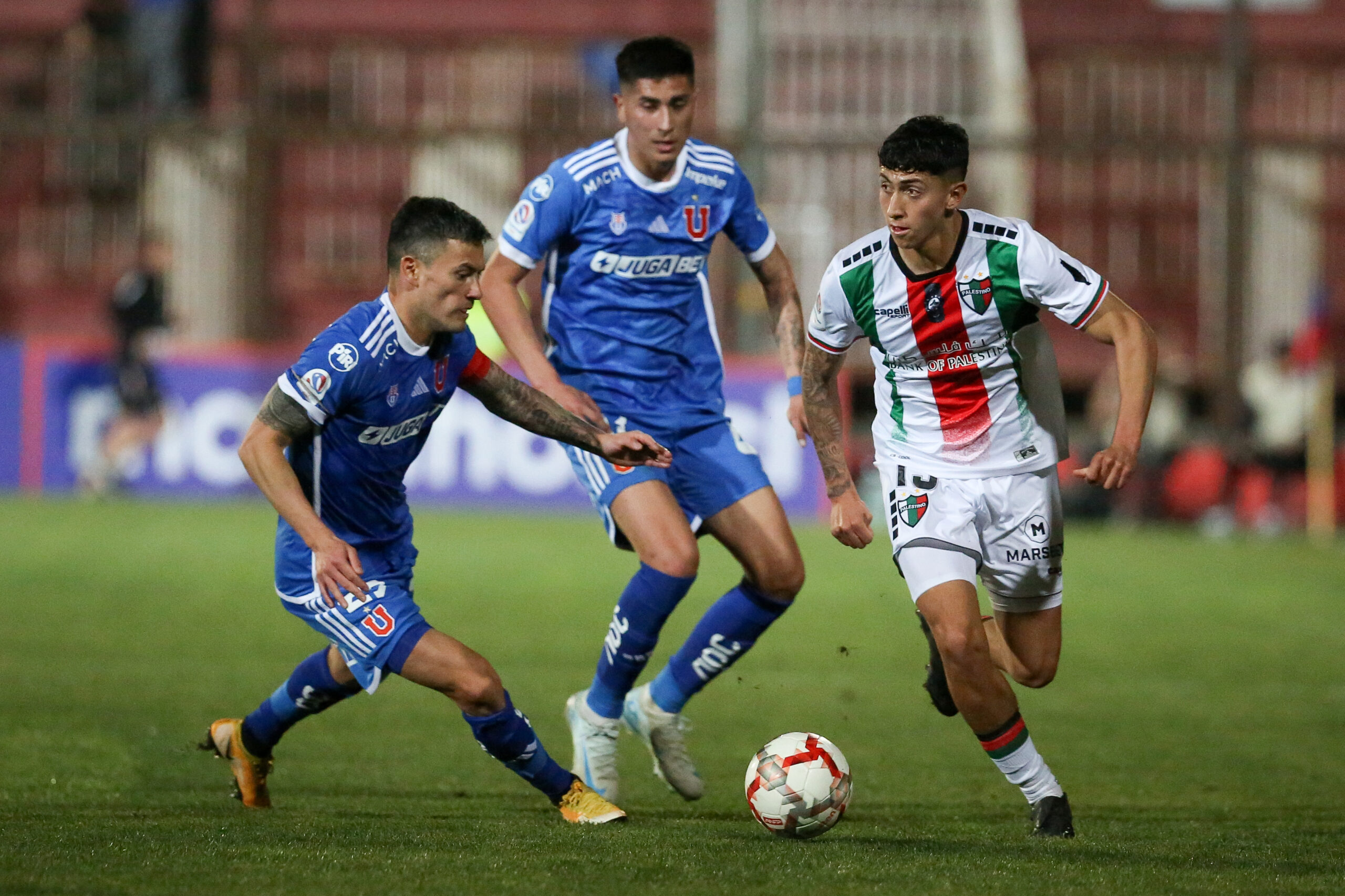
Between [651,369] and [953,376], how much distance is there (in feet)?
4.13

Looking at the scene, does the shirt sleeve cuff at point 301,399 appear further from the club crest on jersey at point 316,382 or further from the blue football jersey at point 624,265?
the blue football jersey at point 624,265

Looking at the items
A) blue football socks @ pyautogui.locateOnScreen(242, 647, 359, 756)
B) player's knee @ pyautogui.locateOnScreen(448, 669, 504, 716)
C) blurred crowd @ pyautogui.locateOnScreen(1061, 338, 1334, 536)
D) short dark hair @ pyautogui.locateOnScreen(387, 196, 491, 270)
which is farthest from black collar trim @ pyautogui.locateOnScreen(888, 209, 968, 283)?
blurred crowd @ pyautogui.locateOnScreen(1061, 338, 1334, 536)

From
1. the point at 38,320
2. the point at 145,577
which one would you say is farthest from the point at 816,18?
the point at 145,577

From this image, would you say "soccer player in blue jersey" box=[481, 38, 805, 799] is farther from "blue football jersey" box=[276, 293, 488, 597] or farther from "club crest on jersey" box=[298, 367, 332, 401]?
"club crest on jersey" box=[298, 367, 332, 401]

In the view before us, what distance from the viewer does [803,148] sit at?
18500mm

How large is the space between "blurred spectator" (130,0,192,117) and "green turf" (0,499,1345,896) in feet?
24.7

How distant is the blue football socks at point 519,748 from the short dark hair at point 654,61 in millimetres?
2252

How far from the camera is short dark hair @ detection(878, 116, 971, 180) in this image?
16.8ft

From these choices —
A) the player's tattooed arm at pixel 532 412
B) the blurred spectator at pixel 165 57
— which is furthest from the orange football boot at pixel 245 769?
the blurred spectator at pixel 165 57

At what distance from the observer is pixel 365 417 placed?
5.30 metres

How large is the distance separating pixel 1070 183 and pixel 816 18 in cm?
360

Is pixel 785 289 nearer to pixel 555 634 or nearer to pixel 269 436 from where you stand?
pixel 269 436

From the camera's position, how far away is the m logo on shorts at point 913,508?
5.37 meters

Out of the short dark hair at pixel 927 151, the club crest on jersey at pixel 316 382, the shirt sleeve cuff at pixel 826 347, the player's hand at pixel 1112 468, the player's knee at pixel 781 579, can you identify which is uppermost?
the short dark hair at pixel 927 151
